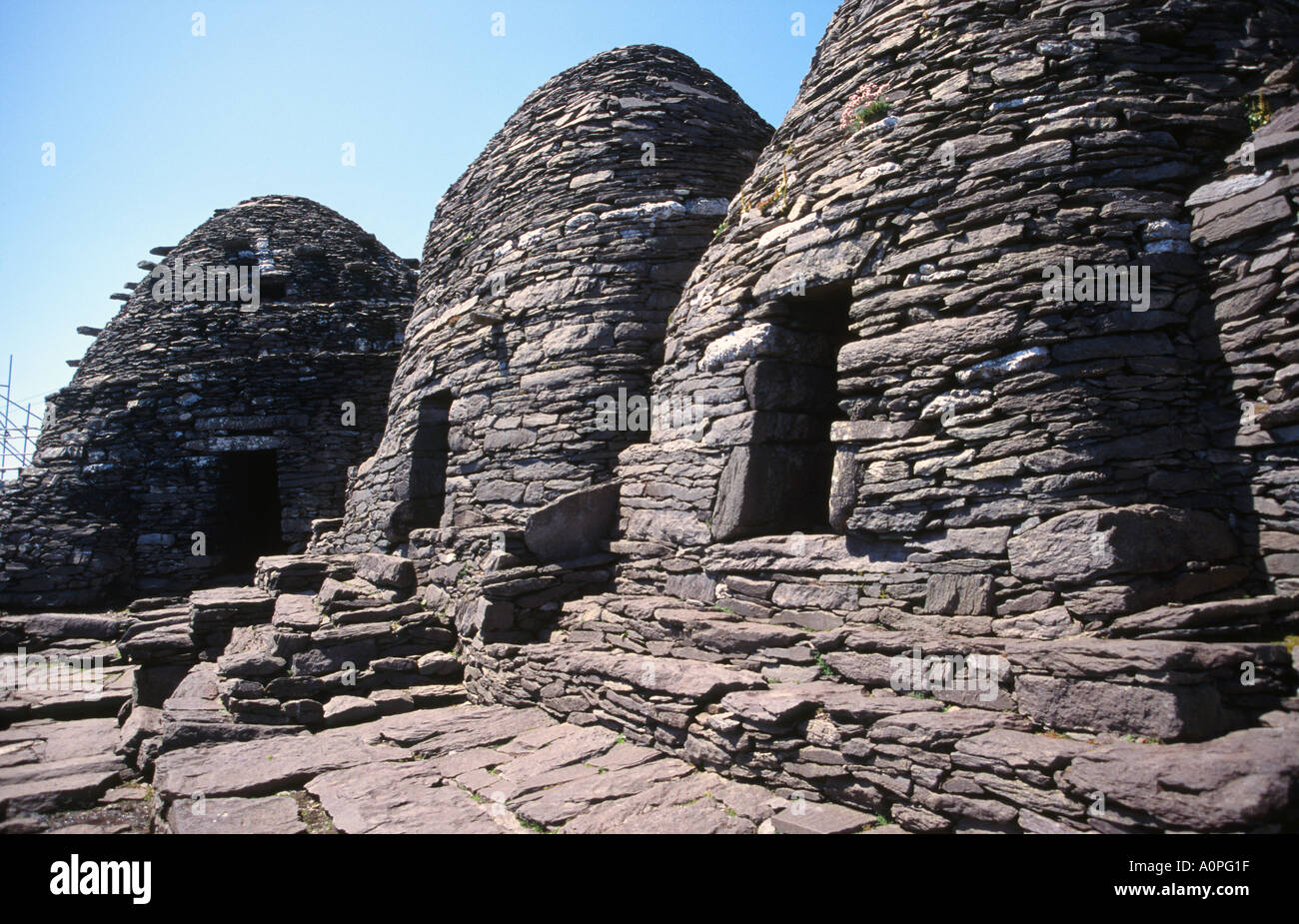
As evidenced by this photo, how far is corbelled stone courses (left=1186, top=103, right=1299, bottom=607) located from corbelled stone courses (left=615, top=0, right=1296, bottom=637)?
3 centimetres

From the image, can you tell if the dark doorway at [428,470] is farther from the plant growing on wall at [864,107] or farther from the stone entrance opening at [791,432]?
the plant growing on wall at [864,107]

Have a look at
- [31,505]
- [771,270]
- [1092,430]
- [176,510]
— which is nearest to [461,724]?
[771,270]

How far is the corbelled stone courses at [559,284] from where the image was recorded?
848 cm

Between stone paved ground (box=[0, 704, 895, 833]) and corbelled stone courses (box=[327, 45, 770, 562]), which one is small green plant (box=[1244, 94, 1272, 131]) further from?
corbelled stone courses (box=[327, 45, 770, 562])

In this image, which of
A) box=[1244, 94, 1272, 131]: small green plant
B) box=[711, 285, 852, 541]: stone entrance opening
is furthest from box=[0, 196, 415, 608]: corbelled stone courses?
box=[1244, 94, 1272, 131]: small green plant

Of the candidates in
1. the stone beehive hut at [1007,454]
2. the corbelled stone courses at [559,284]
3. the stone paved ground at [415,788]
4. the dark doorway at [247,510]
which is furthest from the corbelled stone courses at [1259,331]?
the dark doorway at [247,510]

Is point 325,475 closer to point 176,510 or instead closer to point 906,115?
point 176,510

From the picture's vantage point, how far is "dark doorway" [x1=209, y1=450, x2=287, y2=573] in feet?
51.0

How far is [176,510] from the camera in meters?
15.1

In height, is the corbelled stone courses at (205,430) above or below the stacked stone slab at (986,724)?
above

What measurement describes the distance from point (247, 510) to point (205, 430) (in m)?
1.85

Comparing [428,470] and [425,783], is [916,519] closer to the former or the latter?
[425,783]

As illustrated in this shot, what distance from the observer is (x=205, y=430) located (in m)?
15.5

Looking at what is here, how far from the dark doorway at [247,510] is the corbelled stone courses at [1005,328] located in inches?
488
